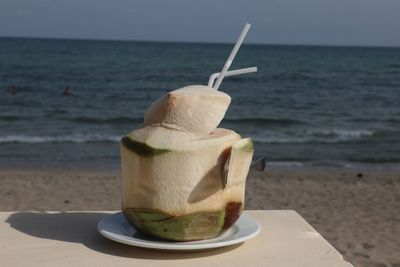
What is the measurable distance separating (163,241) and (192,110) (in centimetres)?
34

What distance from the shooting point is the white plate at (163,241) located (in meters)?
1.60

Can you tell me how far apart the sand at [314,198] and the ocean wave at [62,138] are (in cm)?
252

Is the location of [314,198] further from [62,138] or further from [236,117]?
[236,117]

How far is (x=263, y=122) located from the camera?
1438cm

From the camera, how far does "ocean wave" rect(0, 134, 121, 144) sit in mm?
11219

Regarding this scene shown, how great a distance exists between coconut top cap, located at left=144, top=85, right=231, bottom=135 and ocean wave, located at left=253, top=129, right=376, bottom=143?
1018 centimetres

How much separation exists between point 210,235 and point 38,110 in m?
14.7

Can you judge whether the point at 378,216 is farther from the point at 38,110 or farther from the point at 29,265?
the point at 38,110

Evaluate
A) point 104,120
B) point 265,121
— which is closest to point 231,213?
point 104,120

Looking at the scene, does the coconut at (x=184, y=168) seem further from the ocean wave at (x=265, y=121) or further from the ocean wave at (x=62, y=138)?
the ocean wave at (x=265, y=121)

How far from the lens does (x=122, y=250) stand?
5.45 feet

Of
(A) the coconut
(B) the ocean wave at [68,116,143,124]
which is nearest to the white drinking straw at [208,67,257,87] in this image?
(A) the coconut

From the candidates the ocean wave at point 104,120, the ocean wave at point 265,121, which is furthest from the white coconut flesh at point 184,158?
the ocean wave at point 265,121

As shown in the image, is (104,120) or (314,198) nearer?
(314,198)
